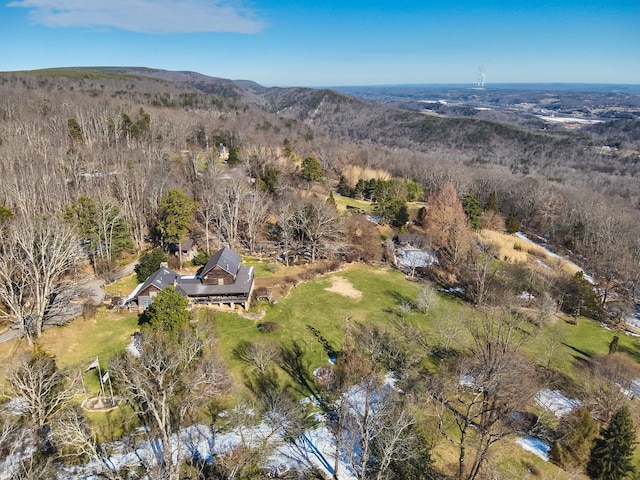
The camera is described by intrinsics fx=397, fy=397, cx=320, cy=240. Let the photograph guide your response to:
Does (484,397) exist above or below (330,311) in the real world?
above

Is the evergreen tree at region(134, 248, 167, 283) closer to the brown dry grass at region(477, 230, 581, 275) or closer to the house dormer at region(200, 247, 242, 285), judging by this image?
the house dormer at region(200, 247, 242, 285)

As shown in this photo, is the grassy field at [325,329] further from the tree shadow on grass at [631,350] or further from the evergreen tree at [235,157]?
the evergreen tree at [235,157]

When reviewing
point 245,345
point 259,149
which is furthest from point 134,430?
point 259,149

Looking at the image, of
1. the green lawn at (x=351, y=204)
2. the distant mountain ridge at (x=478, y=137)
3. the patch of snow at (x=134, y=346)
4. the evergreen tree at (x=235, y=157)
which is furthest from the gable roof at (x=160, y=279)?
the distant mountain ridge at (x=478, y=137)

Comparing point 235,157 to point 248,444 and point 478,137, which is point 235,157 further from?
point 478,137

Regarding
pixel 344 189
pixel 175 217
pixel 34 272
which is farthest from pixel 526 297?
pixel 34 272

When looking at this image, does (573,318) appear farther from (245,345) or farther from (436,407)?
(245,345)

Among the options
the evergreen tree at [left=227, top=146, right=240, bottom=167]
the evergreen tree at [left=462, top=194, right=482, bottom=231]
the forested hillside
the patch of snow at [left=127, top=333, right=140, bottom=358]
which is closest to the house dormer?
the forested hillside

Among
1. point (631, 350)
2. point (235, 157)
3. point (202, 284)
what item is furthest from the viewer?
point (235, 157)
